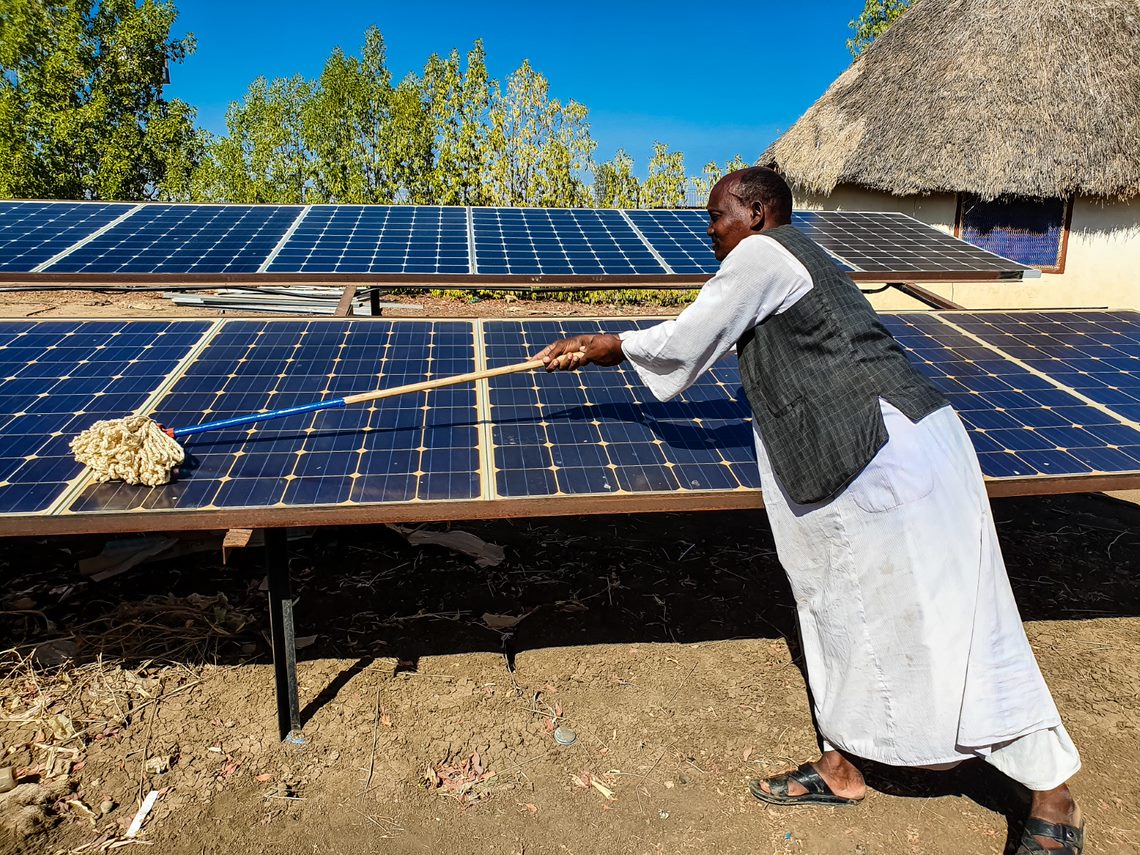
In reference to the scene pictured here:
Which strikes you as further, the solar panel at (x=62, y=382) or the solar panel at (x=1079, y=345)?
the solar panel at (x=1079, y=345)

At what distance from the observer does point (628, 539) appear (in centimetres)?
621

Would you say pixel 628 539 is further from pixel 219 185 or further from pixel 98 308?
pixel 219 185

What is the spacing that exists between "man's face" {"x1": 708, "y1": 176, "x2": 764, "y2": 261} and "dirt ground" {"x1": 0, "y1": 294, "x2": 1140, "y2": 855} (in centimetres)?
254

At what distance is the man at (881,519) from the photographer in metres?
2.97

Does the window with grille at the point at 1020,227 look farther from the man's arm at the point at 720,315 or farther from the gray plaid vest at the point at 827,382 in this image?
the man's arm at the point at 720,315

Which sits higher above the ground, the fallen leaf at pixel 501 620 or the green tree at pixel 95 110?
the green tree at pixel 95 110

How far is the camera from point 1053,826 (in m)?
3.08

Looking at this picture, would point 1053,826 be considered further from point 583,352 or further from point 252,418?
point 252,418

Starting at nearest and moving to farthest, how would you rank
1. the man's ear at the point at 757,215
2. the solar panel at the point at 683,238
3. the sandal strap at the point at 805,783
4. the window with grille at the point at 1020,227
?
1. the man's ear at the point at 757,215
2. the sandal strap at the point at 805,783
3. the solar panel at the point at 683,238
4. the window with grille at the point at 1020,227

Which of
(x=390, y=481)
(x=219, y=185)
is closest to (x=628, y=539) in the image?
(x=390, y=481)

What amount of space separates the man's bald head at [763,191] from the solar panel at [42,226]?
5143 mm

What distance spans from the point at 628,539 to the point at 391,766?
112 inches

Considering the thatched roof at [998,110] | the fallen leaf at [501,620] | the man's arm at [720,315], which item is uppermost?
the thatched roof at [998,110]

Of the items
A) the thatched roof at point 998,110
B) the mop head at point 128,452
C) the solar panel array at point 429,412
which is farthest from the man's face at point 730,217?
the thatched roof at point 998,110
